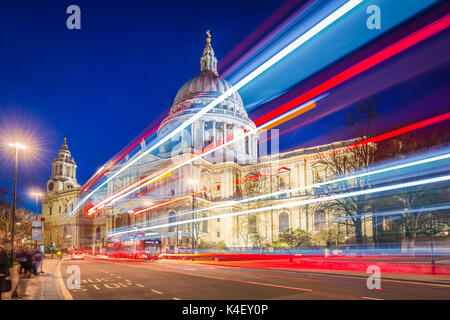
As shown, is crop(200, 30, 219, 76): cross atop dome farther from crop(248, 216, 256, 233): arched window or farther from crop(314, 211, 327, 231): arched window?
crop(314, 211, 327, 231): arched window

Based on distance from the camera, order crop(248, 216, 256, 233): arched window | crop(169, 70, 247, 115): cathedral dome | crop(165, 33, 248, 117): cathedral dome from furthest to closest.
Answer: crop(169, 70, 247, 115): cathedral dome
crop(165, 33, 248, 117): cathedral dome
crop(248, 216, 256, 233): arched window

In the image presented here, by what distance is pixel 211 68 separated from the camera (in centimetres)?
11525

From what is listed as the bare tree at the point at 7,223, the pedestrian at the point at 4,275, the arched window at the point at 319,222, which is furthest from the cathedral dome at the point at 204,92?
the pedestrian at the point at 4,275

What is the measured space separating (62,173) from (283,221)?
85.0m

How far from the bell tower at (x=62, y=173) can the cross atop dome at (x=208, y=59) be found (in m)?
56.8

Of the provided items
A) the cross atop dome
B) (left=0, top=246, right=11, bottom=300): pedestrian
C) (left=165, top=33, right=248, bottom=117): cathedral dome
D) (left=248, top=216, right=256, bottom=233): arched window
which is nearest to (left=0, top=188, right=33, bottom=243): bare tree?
(left=248, top=216, right=256, bottom=233): arched window

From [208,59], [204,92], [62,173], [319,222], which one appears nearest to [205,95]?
[204,92]

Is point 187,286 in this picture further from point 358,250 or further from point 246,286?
point 358,250

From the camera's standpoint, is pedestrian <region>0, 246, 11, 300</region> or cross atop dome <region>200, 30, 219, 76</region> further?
cross atop dome <region>200, 30, 219, 76</region>

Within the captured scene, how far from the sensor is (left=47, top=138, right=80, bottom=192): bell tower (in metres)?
122

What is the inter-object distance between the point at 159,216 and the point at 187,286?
2213 inches

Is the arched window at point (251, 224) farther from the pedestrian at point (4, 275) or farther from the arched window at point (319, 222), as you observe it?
the pedestrian at point (4, 275)

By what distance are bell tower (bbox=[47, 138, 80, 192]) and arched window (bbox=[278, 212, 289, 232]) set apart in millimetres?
80131
